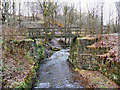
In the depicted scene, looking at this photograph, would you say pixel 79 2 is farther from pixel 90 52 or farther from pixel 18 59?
pixel 18 59

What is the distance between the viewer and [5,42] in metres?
9.26

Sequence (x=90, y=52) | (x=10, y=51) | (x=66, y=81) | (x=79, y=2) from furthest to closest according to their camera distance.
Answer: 1. (x=79, y=2)
2. (x=90, y=52)
3. (x=10, y=51)
4. (x=66, y=81)

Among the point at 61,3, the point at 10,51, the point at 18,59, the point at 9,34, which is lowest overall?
the point at 18,59

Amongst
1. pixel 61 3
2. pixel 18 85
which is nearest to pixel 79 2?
pixel 61 3

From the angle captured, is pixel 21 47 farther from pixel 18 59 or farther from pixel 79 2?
pixel 79 2

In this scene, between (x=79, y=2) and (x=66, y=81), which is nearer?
(x=66, y=81)

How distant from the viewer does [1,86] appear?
4.96 m

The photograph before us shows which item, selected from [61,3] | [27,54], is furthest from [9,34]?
[61,3]

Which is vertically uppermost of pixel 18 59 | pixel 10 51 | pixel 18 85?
pixel 10 51

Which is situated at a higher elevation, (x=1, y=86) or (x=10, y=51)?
(x=10, y=51)

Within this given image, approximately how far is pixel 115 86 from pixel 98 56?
2.99m

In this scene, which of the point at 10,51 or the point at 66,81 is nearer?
the point at 66,81

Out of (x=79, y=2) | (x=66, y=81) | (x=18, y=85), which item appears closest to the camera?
(x=18, y=85)

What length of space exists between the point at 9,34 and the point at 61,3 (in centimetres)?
1931
